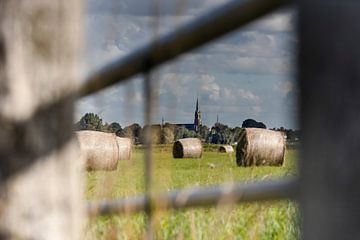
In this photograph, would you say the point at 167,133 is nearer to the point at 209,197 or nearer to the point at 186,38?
the point at 209,197

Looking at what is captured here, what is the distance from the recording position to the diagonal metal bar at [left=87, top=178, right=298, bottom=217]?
39.3 inches

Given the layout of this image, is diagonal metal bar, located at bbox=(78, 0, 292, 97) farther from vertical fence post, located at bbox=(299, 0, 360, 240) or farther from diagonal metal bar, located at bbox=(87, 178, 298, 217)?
diagonal metal bar, located at bbox=(87, 178, 298, 217)

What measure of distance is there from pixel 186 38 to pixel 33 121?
258 millimetres

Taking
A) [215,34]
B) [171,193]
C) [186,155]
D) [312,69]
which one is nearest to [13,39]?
[215,34]

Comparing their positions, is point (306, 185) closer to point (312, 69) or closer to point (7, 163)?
point (312, 69)

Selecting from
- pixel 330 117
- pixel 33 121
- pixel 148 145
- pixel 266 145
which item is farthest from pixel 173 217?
pixel 266 145

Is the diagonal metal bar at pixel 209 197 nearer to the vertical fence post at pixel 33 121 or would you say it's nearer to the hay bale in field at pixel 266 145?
the vertical fence post at pixel 33 121

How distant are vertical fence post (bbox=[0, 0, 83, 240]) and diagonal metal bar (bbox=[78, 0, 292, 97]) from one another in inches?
6.3

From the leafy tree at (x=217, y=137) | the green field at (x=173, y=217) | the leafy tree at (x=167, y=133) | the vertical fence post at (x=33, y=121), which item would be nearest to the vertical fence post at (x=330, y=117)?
the vertical fence post at (x=33, y=121)

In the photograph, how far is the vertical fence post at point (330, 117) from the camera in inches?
26.9

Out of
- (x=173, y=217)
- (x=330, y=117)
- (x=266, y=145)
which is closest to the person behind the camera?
(x=330, y=117)

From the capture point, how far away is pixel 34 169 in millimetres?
1125

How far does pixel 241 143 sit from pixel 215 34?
953cm

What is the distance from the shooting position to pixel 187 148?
13.1m
